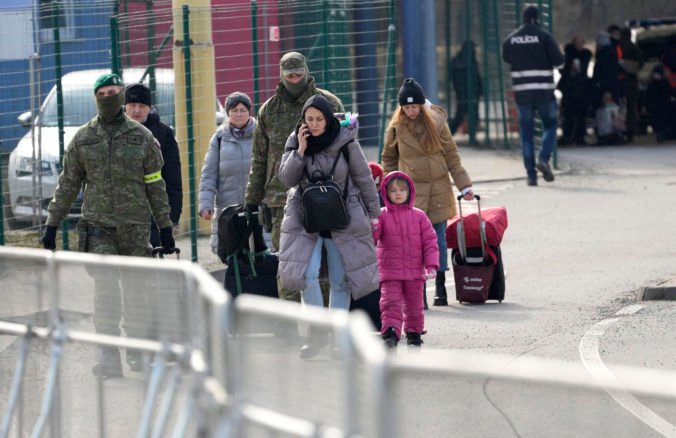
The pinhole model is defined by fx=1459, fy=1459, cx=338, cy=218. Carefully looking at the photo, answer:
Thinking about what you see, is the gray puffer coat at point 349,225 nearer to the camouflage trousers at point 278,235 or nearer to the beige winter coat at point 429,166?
the camouflage trousers at point 278,235

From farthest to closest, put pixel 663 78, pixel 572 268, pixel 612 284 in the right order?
pixel 663 78
pixel 572 268
pixel 612 284

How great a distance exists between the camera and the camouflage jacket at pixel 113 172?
834 centimetres

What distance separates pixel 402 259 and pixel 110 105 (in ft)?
6.43

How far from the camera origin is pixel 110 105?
8.30m

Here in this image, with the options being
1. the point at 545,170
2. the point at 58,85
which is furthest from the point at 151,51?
the point at 545,170

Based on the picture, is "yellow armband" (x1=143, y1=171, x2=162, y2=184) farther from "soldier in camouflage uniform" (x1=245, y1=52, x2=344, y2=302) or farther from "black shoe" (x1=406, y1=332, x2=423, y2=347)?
"black shoe" (x1=406, y1=332, x2=423, y2=347)

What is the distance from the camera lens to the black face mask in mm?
8273

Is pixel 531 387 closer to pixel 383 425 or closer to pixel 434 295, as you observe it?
pixel 383 425

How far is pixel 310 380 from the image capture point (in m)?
3.71

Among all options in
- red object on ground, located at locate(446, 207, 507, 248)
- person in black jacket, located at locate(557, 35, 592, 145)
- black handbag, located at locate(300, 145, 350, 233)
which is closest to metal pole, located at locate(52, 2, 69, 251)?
red object on ground, located at locate(446, 207, 507, 248)

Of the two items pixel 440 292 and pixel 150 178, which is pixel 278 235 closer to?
pixel 150 178

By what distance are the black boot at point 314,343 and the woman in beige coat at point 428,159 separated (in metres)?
6.36

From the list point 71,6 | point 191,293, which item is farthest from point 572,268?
point 191,293

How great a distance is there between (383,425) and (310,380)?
1.94 ft
